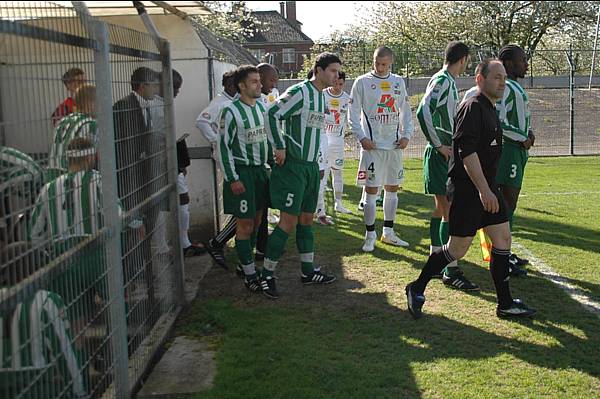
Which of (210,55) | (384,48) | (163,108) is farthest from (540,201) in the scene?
(163,108)

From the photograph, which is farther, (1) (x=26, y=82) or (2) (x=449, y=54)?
(2) (x=449, y=54)

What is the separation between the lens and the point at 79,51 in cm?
357

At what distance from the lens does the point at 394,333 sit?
5.40m

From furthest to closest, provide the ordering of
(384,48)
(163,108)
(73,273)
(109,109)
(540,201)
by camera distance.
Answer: (540,201) < (384,48) < (163,108) < (109,109) < (73,273)

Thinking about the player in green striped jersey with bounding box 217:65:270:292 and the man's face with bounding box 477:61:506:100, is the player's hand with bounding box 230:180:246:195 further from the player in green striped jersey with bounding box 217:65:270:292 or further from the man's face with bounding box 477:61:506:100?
the man's face with bounding box 477:61:506:100

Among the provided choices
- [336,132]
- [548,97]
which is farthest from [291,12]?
[336,132]

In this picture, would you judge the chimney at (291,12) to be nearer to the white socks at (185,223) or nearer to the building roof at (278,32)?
the building roof at (278,32)

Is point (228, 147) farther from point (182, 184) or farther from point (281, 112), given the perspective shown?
point (182, 184)

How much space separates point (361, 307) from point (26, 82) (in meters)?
3.83

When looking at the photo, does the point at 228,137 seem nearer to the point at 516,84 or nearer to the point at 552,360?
the point at 516,84

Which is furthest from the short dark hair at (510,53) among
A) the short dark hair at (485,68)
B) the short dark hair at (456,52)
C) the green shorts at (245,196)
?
the green shorts at (245,196)

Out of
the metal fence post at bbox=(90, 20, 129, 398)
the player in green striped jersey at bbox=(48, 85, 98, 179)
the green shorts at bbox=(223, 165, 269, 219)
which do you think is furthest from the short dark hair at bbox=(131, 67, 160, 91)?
the green shorts at bbox=(223, 165, 269, 219)

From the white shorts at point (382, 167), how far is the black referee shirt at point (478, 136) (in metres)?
2.56

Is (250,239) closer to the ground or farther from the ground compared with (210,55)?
closer to the ground
